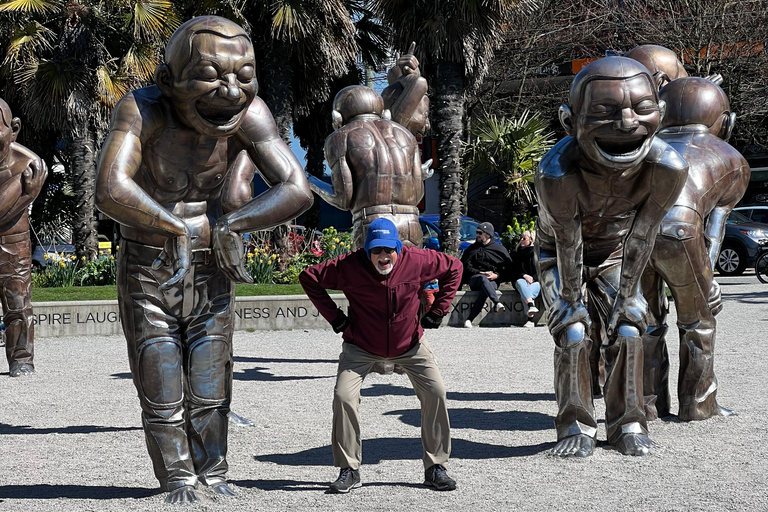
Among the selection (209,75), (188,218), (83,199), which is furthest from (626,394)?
(83,199)

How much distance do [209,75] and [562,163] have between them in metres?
1.87

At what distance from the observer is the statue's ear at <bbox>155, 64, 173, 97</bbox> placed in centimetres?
427

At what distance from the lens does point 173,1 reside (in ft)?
57.5

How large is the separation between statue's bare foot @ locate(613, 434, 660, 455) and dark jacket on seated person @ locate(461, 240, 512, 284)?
726cm

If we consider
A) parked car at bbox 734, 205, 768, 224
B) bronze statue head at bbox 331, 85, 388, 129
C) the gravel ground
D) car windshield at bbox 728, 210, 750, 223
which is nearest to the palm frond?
the gravel ground

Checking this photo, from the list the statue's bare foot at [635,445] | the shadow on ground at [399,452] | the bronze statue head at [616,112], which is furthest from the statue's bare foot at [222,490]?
the bronze statue head at [616,112]

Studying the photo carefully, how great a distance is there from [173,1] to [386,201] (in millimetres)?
11806

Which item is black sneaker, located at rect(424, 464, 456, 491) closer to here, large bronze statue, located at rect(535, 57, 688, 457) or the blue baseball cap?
large bronze statue, located at rect(535, 57, 688, 457)

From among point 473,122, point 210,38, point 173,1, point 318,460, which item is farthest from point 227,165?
point 473,122

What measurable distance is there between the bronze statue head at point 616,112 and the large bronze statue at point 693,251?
1137 mm

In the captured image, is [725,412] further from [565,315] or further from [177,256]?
[177,256]

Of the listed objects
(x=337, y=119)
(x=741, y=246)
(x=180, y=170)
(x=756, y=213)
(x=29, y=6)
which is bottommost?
(x=741, y=246)

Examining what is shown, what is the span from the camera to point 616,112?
4.74 m

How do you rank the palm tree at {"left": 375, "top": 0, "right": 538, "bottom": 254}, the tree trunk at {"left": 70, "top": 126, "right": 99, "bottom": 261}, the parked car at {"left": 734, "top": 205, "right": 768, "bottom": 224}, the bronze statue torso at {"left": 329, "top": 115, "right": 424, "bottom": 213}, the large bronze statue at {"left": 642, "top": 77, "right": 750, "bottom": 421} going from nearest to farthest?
the large bronze statue at {"left": 642, "top": 77, "right": 750, "bottom": 421} < the bronze statue torso at {"left": 329, "top": 115, "right": 424, "bottom": 213} < the palm tree at {"left": 375, "top": 0, "right": 538, "bottom": 254} < the tree trunk at {"left": 70, "top": 126, "right": 99, "bottom": 261} < the parked car at {"left": 734, "top": 205, "right": 768, "bottom": 224}
